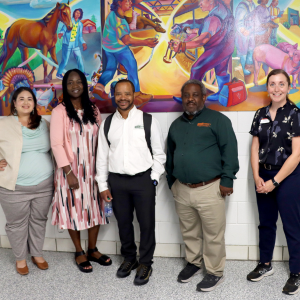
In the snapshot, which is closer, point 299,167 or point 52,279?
point 299,167

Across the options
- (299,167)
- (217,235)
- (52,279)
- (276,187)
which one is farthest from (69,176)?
(299,167)

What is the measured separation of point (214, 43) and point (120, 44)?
2.80 feet

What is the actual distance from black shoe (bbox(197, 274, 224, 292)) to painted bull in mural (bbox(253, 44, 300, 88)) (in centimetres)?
175

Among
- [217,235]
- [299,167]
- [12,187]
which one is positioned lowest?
[217,235]

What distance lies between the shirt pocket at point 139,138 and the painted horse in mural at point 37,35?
1.14 metres

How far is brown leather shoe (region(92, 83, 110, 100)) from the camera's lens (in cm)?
273

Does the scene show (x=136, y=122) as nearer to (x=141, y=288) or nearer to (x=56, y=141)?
(x=56, y=141)

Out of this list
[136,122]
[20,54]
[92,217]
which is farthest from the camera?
[20,54]

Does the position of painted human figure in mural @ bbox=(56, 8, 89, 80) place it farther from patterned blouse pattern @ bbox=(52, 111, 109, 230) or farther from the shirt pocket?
the shirt pocket

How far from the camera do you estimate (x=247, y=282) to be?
7.61ft

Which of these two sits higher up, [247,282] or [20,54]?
[20,54]

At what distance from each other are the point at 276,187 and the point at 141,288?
1321mm

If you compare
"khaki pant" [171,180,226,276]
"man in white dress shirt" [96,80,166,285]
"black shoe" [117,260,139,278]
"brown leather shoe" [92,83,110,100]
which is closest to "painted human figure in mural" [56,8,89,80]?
"brown leather shoe" [92,83,110,100]

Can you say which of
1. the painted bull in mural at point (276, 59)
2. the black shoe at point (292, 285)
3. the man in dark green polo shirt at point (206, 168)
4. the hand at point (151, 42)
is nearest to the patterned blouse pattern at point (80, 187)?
the man in dark green polo shirt at point (206, 168)
